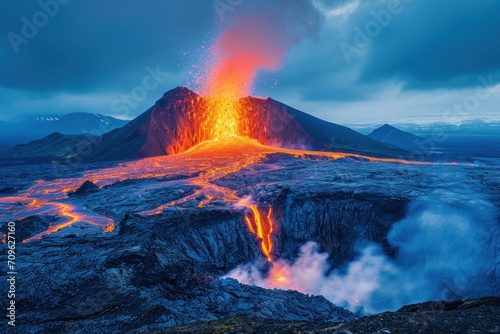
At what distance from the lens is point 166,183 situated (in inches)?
2050

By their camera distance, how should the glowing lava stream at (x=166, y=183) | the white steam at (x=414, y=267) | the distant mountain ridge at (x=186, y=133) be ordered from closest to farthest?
the white steam at (x=414, y=267)
the glowing lava stream at (x=166, y=183)
the distant mountain ridge at (x=186, y=133)

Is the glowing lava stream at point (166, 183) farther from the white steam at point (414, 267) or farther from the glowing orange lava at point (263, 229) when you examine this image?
the white steam at point (414, 267)

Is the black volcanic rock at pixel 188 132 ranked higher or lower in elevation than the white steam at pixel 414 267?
higher

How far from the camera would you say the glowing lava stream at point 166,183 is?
3388cm

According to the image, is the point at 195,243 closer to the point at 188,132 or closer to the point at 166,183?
the point at 166,183

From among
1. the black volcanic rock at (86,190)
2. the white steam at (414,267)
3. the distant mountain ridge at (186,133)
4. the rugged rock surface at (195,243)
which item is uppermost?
the distant mountain ridge at (186,133)

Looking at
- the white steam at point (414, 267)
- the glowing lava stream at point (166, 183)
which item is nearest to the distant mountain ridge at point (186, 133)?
the glowing lava stream at point (166, 183)

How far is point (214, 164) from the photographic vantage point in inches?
2847

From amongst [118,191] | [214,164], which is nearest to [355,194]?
[118,191]

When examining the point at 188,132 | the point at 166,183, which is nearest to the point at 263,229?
the point at 166,183

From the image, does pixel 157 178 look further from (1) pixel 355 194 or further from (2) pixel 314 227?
(1) pixel 355 194

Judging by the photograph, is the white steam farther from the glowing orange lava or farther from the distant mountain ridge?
the distant mountain ridge

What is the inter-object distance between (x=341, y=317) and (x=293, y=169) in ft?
148

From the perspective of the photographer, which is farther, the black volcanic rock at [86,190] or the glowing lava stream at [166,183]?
the black volcanic rock at [86,190]
